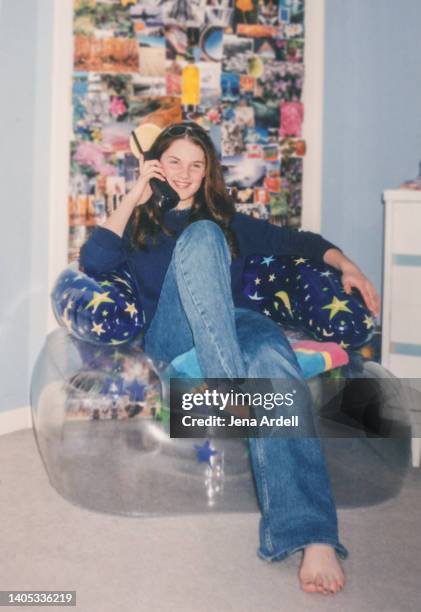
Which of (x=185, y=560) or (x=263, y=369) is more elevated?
(x=263, y=369)

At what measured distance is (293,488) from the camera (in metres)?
1.25

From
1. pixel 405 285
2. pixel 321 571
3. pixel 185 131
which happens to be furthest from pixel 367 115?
pixel 321 571

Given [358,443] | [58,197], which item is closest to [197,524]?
[358,443]

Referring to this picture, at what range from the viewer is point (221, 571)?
1.27m

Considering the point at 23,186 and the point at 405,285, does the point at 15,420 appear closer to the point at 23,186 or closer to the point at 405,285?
the point at 23,186

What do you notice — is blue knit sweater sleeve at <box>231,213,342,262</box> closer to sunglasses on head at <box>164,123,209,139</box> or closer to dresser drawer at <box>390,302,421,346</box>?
sunglasses on head at <box>164,123,209,139</box>

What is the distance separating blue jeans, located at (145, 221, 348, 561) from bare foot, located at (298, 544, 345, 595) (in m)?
0.02

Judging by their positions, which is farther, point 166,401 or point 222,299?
point 166,401

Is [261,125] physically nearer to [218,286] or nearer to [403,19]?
[403,19]

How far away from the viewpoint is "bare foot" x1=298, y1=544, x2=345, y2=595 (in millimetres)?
1188

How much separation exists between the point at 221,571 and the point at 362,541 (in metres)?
0.32

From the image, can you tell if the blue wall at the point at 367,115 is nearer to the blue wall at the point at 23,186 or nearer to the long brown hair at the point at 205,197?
the long brown hair at the point at 205,197

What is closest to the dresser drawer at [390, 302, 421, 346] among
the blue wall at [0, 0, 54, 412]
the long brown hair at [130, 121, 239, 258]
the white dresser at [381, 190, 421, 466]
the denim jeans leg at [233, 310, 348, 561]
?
the white dresser at [381, 190, 421, 466]

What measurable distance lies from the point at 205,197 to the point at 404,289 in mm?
624
